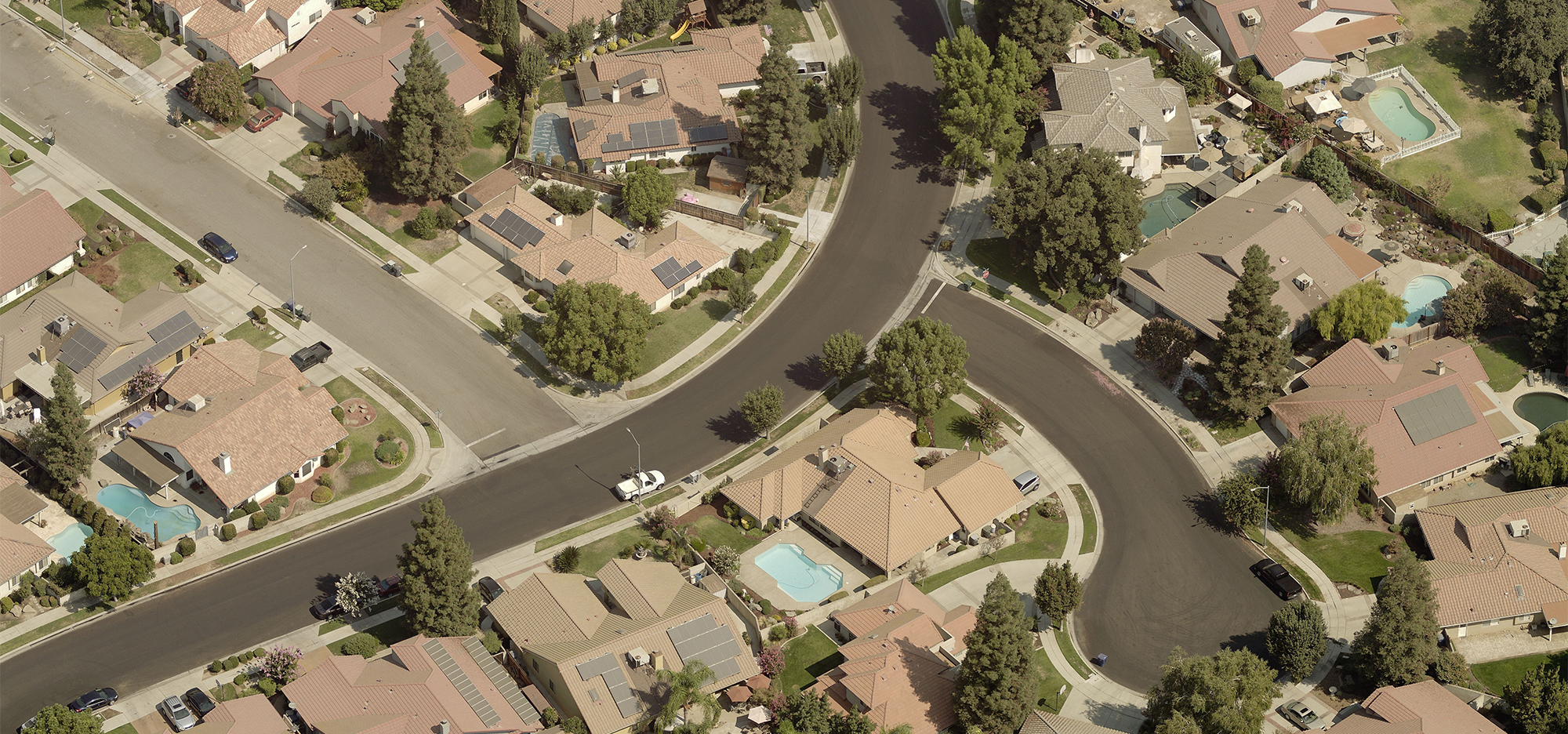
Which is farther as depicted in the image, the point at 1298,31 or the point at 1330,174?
the point at 1298,31

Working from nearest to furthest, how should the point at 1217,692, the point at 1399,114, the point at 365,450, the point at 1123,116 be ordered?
1. the point at 1217,692
2. the point at 365,450
3. the point at 1123,116
4. the point at 1399,114

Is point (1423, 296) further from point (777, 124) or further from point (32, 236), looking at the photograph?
point (32, 236)

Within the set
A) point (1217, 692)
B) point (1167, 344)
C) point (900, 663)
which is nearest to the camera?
point (1217, 692)

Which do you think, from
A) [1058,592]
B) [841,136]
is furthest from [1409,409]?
[841,136]

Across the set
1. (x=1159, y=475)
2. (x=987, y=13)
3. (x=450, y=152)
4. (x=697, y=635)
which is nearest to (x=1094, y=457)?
(x=1159, y=475)

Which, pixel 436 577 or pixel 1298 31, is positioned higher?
pixel 1298 31
